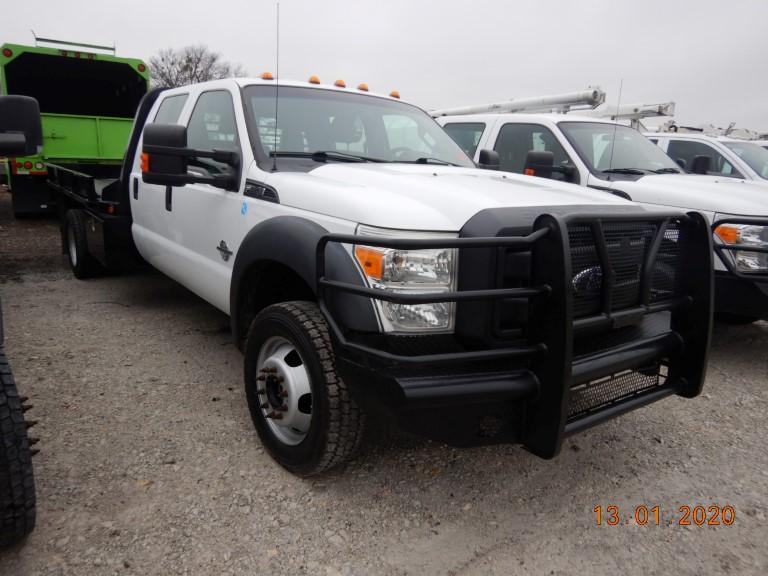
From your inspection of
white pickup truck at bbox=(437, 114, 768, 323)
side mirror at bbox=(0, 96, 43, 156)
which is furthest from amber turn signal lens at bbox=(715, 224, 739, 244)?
side mirror at bbox=(0, 96, 43, 156)

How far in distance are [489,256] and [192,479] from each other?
1704mm

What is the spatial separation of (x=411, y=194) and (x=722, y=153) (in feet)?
22.5

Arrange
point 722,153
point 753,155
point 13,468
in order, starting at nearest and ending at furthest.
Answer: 1. point 13,468
2. point 722,153
3. point 753,155

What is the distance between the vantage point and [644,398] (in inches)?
102

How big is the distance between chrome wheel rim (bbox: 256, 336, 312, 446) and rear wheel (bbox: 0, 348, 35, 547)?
1017mm

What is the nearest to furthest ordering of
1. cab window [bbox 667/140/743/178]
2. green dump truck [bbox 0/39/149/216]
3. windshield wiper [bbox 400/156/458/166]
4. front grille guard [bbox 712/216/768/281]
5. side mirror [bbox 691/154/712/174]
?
windshield wiper [bbox 400/156/458/166] → front grille guard [bbox 712/216/768/281] → side mirror [bbox 691/154/712/174] → cab window [bbox 667/140/743/178] → green dump truck [bbox 0/39/149/216]

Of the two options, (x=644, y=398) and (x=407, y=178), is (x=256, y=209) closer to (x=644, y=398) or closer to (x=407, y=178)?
(x=407, y=178)

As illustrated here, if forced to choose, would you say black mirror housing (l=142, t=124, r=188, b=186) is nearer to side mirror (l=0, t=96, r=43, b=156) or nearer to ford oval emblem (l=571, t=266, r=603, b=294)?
side mirror (l=0, t=96, r=43, b=156)

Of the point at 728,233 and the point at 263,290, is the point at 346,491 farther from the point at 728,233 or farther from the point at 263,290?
the point at 728,233

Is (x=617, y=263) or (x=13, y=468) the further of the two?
(x=617, y=263)

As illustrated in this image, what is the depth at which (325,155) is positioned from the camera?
3.42 metres

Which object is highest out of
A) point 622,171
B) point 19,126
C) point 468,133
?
point 468,133

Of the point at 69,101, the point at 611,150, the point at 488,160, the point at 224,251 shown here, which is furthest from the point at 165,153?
the point at 69,101

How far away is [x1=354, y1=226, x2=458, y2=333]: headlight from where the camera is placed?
2.28 meters
